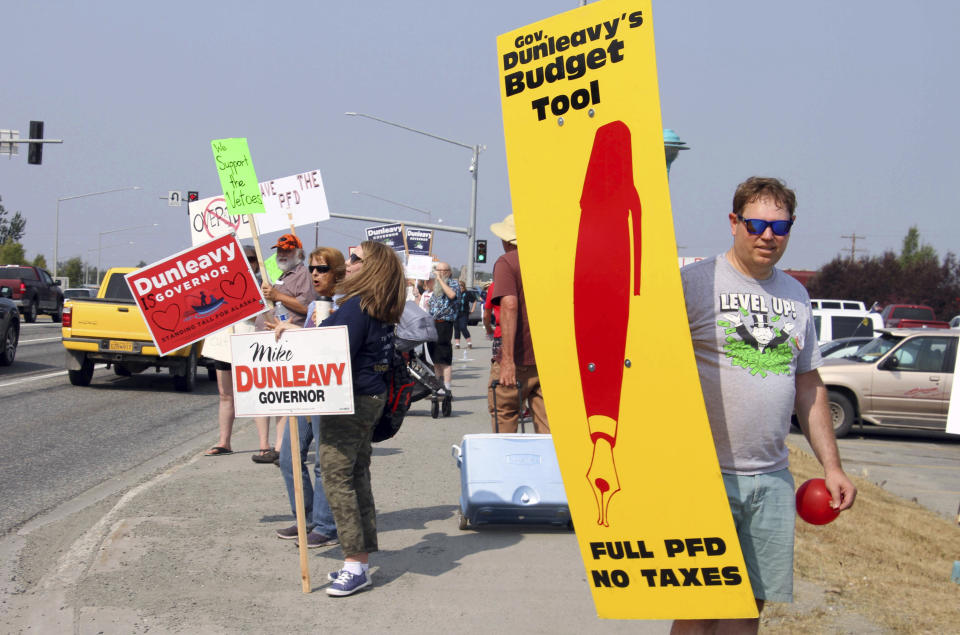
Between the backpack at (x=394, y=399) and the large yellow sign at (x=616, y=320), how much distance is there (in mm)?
2222

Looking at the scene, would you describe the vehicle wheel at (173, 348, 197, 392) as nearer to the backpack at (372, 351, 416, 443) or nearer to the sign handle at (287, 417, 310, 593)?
the sign handle at (287, 417, 310, 593)

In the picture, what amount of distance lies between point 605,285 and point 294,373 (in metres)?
2.51

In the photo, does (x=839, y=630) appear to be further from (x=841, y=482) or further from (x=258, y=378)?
(x=258, y=378)

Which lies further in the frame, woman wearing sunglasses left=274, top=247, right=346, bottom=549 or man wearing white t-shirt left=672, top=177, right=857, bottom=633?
woman wearing sunglasses left=274, top=247, right=346, bottom=549

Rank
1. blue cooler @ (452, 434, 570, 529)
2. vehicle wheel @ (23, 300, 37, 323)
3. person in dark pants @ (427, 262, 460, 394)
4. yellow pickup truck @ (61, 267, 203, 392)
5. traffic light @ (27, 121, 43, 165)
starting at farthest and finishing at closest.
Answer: vehicle wheel @ (23, 300, 37, 323), traffic light @ (27, 121, 43, 165), yellow pickup truck @ (61, 267, 203, 392), person in dark pants @ (427, 262, 460, 394), blue cooler @ (452, 434, 570, 529)

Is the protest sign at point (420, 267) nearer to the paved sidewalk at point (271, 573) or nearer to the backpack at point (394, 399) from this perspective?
the paved sidewalk at point (271, 573)

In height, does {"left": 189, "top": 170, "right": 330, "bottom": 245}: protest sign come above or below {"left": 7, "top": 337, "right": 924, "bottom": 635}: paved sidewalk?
above

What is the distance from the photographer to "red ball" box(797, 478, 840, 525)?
11.5 feet

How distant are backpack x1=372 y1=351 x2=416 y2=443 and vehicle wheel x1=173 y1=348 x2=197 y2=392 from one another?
11262 millimetres

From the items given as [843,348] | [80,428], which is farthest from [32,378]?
[843,348]

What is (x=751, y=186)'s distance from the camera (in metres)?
3.51

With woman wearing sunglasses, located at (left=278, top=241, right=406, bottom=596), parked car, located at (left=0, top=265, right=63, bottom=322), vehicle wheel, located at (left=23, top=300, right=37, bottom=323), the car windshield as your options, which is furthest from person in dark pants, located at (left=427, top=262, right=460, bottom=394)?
vehicle wheel, located at (left=23, top=300, right=37, bottom=323)

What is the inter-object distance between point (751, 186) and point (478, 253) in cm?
4220

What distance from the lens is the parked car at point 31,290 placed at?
37.6 m
